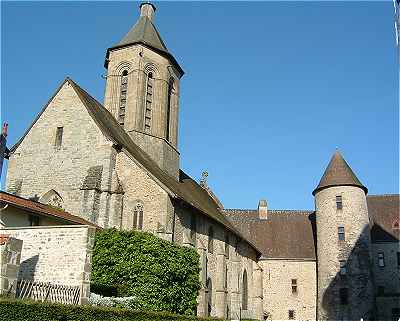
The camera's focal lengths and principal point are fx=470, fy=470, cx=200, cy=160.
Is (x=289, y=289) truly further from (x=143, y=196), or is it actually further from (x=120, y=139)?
(x=120, y=139)

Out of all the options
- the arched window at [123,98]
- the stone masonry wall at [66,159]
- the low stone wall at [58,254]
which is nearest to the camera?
the low stone wall at [58,254]

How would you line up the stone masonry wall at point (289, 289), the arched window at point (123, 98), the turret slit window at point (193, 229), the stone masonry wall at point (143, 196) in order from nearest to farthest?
the stone masonry wall at point (143, 196), the turret slit window at point (193, 229), the arched window at point (123, 98), the stone masonry wall at point (289, 289)

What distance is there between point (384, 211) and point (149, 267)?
89.7 ft

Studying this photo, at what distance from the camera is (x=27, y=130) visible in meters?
25.2

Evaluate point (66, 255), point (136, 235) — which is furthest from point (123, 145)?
point (66, 255)

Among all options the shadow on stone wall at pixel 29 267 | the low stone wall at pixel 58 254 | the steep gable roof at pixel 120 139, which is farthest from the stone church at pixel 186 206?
the shadow on stone wall at pixel 29 267

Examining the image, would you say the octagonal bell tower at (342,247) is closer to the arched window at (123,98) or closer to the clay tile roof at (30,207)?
the arched window at (123,98)

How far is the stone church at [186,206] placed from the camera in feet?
75.2

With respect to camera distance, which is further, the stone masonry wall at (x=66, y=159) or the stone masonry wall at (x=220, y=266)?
the stone masonry wall at (x=220, y=266)

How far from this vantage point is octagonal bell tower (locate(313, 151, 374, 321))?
3388cm

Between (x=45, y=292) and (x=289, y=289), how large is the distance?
29211 mm

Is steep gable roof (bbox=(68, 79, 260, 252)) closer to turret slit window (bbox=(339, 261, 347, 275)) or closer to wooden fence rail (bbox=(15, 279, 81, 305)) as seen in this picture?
wooden fence rail (bbox=(15, 279, 81, 305))

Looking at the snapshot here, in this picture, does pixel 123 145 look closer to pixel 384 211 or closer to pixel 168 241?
pixel 168 241

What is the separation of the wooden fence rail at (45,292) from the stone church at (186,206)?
304 inches
